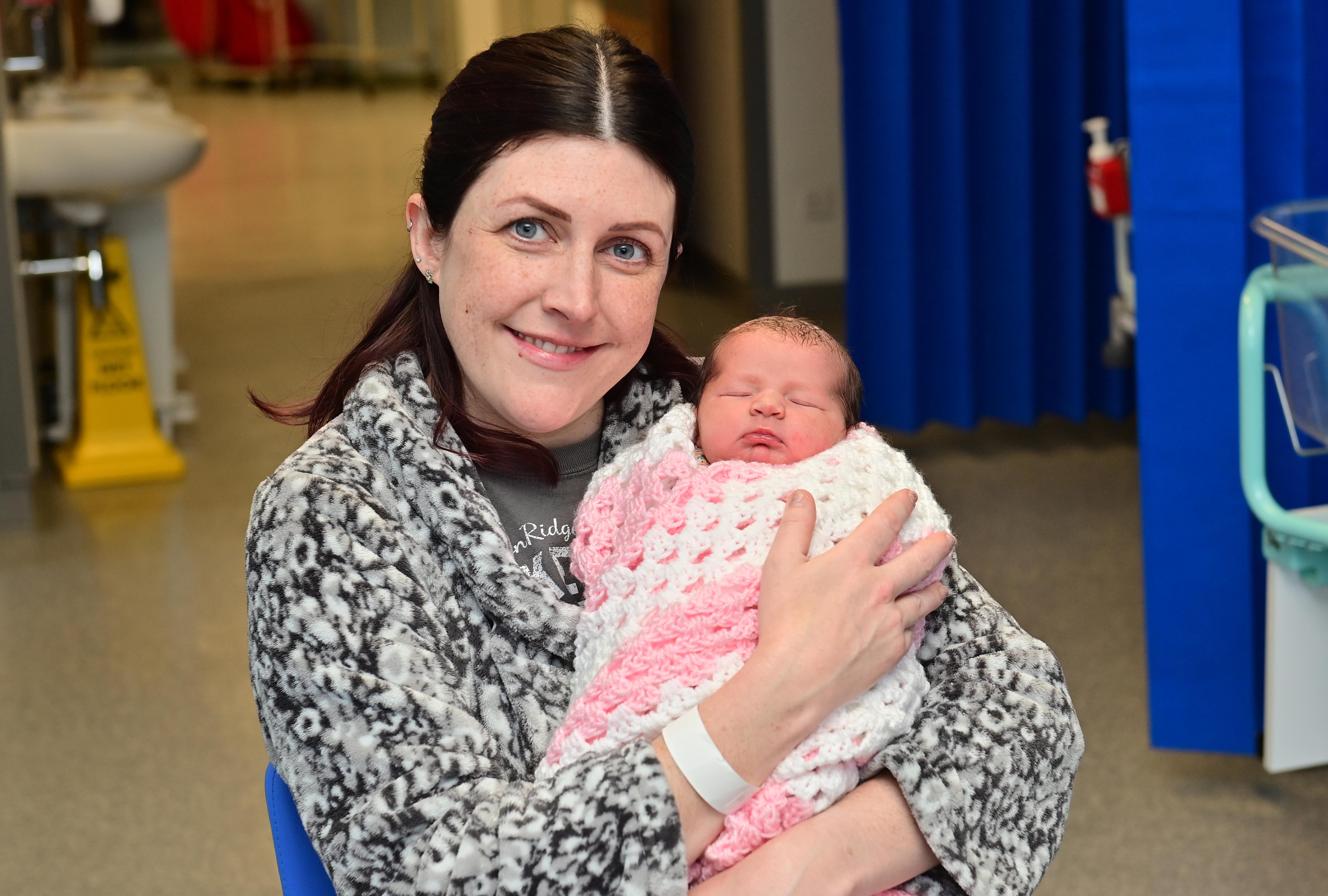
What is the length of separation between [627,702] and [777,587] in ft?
0.51

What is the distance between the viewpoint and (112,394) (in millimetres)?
4648

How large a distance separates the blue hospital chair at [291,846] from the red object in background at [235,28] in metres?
13.4

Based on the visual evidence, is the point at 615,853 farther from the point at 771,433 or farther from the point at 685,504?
the point at 771,433

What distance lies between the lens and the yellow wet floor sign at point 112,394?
15.1ft

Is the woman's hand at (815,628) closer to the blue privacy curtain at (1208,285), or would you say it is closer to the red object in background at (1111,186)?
the blue privacy curtain at (1208,285)

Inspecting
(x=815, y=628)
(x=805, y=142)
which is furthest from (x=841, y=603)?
(x=805, y=142)

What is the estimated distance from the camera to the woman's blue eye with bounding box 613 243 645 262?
1326 millimetres

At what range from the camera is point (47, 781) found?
2.90 metres

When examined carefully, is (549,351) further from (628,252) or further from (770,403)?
(770,403)

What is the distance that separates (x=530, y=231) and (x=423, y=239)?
153 millimetres

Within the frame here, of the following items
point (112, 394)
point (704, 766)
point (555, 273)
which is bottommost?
point (112, 394)

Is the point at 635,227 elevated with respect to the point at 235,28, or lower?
lower

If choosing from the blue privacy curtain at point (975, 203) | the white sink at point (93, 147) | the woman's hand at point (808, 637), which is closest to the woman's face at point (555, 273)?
the woman's hand at point (808, 637)

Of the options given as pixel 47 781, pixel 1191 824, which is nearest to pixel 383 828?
pixel 1191 824
